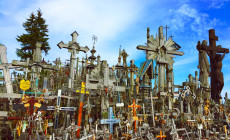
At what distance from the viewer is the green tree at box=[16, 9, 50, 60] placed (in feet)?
75.9

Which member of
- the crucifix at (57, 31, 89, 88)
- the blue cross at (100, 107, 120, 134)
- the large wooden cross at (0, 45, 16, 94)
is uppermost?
the crucifix at (57, 31, 89, 88)

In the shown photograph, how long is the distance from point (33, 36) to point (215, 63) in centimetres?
1781

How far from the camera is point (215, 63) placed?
53.5 ft

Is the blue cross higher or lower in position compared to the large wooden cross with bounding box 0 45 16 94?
lower

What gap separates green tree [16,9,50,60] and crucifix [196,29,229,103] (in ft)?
52.0

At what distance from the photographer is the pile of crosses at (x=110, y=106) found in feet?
31.6

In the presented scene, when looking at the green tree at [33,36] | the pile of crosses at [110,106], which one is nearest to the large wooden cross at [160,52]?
the pile of crosses at [110,106]

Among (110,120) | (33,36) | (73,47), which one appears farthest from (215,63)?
(33,36)

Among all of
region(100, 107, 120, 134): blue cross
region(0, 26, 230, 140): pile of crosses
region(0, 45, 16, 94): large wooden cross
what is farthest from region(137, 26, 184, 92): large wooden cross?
region(0, 45, 16, 94): large wooden cross

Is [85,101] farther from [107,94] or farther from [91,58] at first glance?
[91,58]

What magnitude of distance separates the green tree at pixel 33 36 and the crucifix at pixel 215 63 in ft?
52.0

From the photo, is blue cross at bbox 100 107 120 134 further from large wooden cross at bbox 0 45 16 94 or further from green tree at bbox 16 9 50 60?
green tree at bbox 16 9 50 60

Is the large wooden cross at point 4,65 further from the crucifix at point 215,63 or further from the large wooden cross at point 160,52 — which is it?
the crucifix at point 215,63

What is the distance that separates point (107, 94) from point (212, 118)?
685cm
